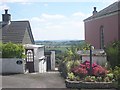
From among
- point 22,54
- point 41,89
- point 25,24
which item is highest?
point 25,24

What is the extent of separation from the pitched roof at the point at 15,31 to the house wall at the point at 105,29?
7.51 meters

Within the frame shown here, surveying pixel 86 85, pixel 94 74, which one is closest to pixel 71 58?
pixel 94 74

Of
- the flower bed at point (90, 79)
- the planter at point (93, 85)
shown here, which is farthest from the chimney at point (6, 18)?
the planter at point (93, 85)

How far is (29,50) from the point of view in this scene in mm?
26047

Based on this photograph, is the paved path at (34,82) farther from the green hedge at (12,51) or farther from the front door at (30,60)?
the front door at (30,60)

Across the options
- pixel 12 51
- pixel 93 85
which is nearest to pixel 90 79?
pixel 93 85

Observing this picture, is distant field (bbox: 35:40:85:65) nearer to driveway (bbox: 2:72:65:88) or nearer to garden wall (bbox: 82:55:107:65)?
garden wall (bbox: 82:55:107:65)

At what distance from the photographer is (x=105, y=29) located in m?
28.3

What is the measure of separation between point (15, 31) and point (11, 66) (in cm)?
1416

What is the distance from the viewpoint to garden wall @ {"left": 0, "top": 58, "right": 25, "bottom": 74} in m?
21.9

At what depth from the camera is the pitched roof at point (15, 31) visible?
114ft

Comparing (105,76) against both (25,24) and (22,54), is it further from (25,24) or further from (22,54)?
(25,24)

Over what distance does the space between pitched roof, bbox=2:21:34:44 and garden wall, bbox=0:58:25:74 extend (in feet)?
40.0

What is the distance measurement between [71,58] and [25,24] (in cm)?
1433
